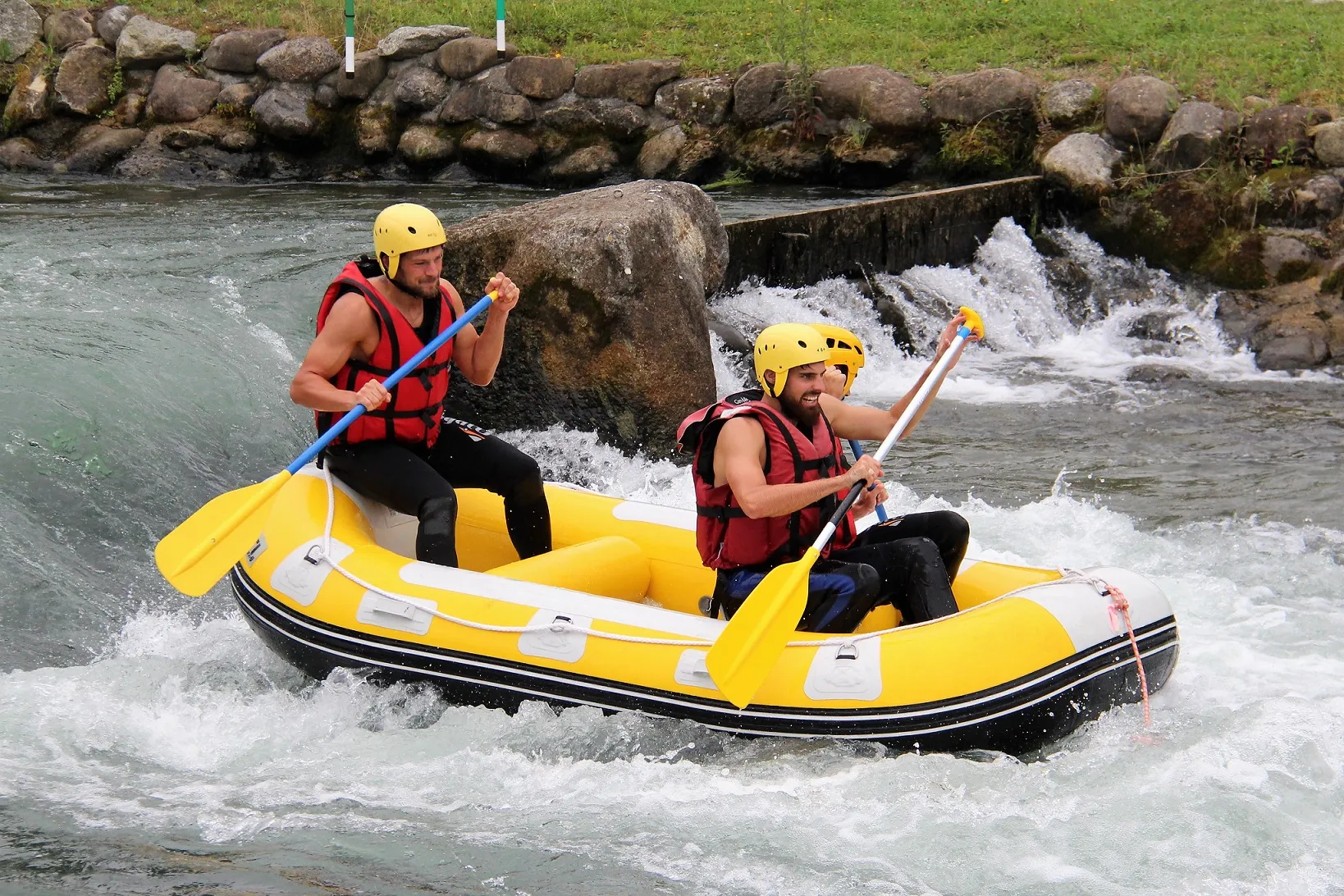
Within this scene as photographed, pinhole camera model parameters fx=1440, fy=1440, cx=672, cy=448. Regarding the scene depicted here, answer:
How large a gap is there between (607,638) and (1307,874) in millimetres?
1885

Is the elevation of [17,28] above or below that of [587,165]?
above

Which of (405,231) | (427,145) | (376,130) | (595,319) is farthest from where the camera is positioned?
(376,130)

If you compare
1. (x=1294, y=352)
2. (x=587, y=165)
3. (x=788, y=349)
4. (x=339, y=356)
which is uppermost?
(x=788, y=349)

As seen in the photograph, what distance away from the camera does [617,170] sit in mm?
12328

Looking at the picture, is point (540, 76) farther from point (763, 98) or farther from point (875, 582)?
point (875, 582)

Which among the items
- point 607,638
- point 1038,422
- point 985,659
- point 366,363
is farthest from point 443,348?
point 1038,422

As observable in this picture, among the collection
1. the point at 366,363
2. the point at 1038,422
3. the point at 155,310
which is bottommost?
the point at 1038,422

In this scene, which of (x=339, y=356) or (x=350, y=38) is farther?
(x=350, y=38)

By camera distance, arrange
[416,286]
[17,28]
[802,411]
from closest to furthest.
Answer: [802,411]
[416,286]
[17,28]

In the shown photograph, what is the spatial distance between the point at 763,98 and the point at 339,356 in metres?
8.39

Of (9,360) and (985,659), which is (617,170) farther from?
(985,659)

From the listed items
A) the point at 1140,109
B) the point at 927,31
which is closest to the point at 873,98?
the point at 927,31

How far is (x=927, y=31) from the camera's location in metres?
13.0

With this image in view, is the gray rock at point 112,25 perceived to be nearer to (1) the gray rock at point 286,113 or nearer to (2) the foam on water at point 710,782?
(1) the gray rock at point 286,113
